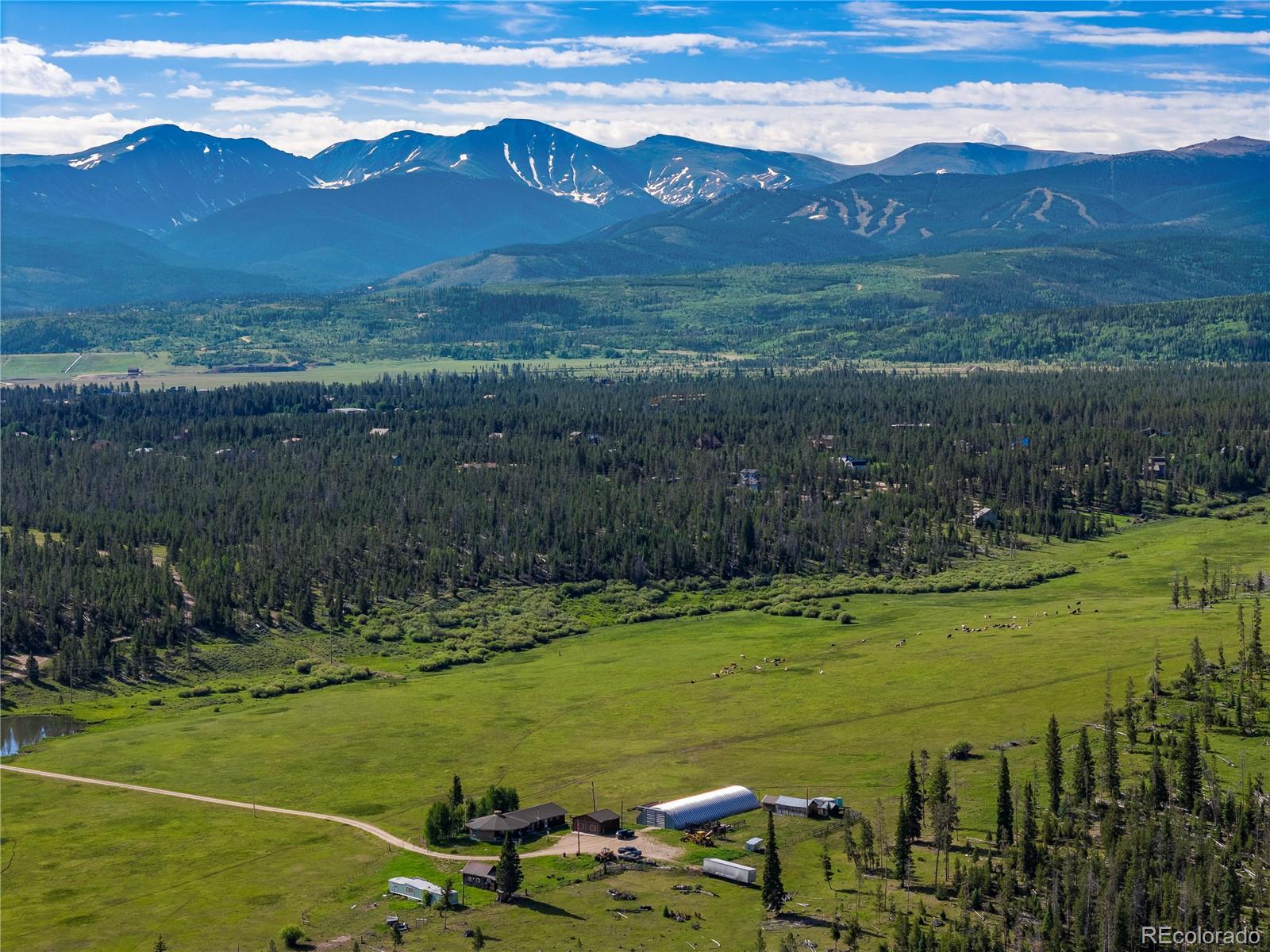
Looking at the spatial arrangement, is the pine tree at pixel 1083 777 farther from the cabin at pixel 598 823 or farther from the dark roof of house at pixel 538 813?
the dark roof of house at pixel 538 813

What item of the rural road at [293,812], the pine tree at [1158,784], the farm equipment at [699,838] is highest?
the pine tree at [1158,784]

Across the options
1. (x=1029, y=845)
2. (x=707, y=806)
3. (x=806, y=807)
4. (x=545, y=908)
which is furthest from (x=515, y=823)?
(x=1029, y=845)


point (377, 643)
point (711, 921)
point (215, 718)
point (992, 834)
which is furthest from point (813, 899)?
point (377, 643)

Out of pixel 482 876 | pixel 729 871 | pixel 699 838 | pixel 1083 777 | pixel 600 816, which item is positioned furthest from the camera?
pixel 600 816

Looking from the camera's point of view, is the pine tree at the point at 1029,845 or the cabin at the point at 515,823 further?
the cabin at the point at 515,823

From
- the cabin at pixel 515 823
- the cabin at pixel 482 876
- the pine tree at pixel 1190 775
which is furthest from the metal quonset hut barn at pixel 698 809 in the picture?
the pine tree at pixel 1190 775

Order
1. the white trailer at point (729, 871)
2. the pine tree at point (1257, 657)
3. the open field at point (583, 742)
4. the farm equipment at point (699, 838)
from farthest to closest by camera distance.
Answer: the pine tree at point (1257, 657)
the farm equipment at point (699, 838)
the open field at point (583, 742)
the white trailer at point (729, 871)

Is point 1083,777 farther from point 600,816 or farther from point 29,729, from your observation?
point 29,729
